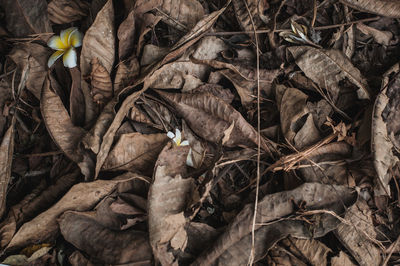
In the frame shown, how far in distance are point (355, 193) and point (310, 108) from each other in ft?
1.19

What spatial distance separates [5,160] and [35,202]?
0.20 meters

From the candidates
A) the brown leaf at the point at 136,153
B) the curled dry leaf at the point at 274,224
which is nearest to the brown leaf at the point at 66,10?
the brown leaf at the point at 136,153

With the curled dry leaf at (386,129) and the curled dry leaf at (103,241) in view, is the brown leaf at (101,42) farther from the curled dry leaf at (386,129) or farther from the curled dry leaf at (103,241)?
the curled dry leaf at (386,129)

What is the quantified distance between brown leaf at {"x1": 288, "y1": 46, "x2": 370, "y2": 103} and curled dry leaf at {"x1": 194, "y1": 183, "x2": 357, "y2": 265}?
402mm

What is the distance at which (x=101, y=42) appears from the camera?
1321 mm

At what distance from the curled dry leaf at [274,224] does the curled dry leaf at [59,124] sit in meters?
0.63

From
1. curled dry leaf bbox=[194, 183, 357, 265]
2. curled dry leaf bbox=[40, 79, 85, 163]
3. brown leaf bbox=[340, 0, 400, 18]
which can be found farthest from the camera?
brown leaf bbox=[340, 0, 400, 18]

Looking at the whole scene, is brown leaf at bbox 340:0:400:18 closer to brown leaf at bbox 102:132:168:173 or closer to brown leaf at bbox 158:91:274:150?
brown leaf at bbox 158:91:274:150

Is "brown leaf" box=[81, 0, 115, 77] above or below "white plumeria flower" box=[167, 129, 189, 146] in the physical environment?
above

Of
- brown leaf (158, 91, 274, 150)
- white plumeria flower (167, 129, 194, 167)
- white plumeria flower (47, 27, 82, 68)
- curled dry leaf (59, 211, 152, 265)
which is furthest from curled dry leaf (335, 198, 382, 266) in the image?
white plumeria flower (47, 27, 82, 68)

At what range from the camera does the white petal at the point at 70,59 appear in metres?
1.27

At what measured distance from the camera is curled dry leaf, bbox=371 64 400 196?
1.20 meters

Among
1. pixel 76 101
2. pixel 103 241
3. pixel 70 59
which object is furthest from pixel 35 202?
pixel 70 59

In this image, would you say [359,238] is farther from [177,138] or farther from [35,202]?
[35,202]
